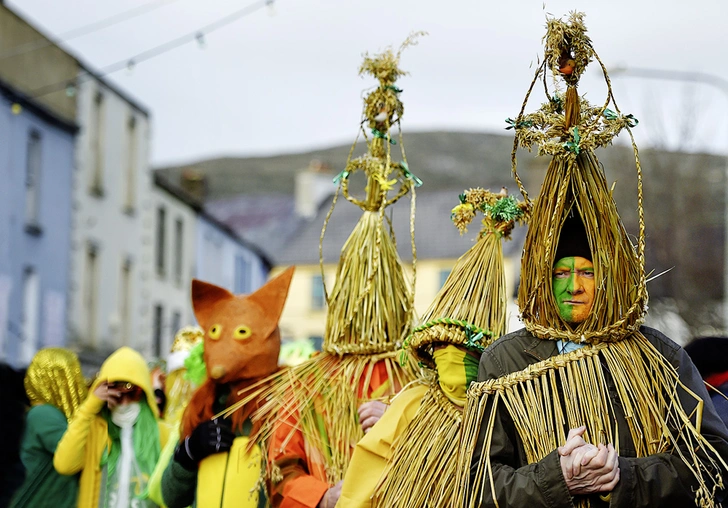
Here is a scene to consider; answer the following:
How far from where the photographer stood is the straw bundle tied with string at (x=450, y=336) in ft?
14.2

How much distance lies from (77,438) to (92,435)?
0.10 meters

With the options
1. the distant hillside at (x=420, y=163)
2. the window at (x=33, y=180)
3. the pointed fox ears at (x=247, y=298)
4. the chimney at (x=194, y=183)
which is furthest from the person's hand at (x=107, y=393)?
the distant hillside at (x=420, y=163)

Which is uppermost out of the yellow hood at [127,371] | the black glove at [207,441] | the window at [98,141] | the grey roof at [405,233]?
the window at [98,141]

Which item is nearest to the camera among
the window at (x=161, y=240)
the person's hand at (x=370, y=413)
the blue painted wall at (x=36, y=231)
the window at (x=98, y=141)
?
the person's hand at (x=370, y=413)

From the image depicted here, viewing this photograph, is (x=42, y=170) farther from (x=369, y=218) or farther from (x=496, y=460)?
(x=496, y=460)

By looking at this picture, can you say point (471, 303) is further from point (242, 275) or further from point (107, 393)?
point (242, 275)

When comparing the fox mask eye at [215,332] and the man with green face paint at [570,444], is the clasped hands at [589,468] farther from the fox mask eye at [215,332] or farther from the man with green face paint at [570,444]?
the fox mask eye at [215,332]

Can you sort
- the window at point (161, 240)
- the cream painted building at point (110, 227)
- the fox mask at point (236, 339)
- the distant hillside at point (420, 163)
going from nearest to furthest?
1. the fox mask at point (236, 339)
2. the cream painted building at point (110, 227)
3. the window at point (161, 240)
4. the distant hillside at point (420, 163)

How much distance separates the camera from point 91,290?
2622 centimetres

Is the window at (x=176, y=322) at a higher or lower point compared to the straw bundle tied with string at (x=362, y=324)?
lower

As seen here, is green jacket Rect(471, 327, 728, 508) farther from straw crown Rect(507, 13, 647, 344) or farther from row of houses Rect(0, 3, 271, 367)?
row of houses Rect(0, 3, 271, 367)

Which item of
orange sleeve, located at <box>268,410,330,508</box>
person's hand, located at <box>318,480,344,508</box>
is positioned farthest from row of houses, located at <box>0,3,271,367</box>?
person's hand, located at <box>318,480,344,508</box>

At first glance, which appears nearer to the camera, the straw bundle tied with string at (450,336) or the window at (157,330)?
the straw bundle tied with string at (450,336)

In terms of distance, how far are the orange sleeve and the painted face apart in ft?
5.37
